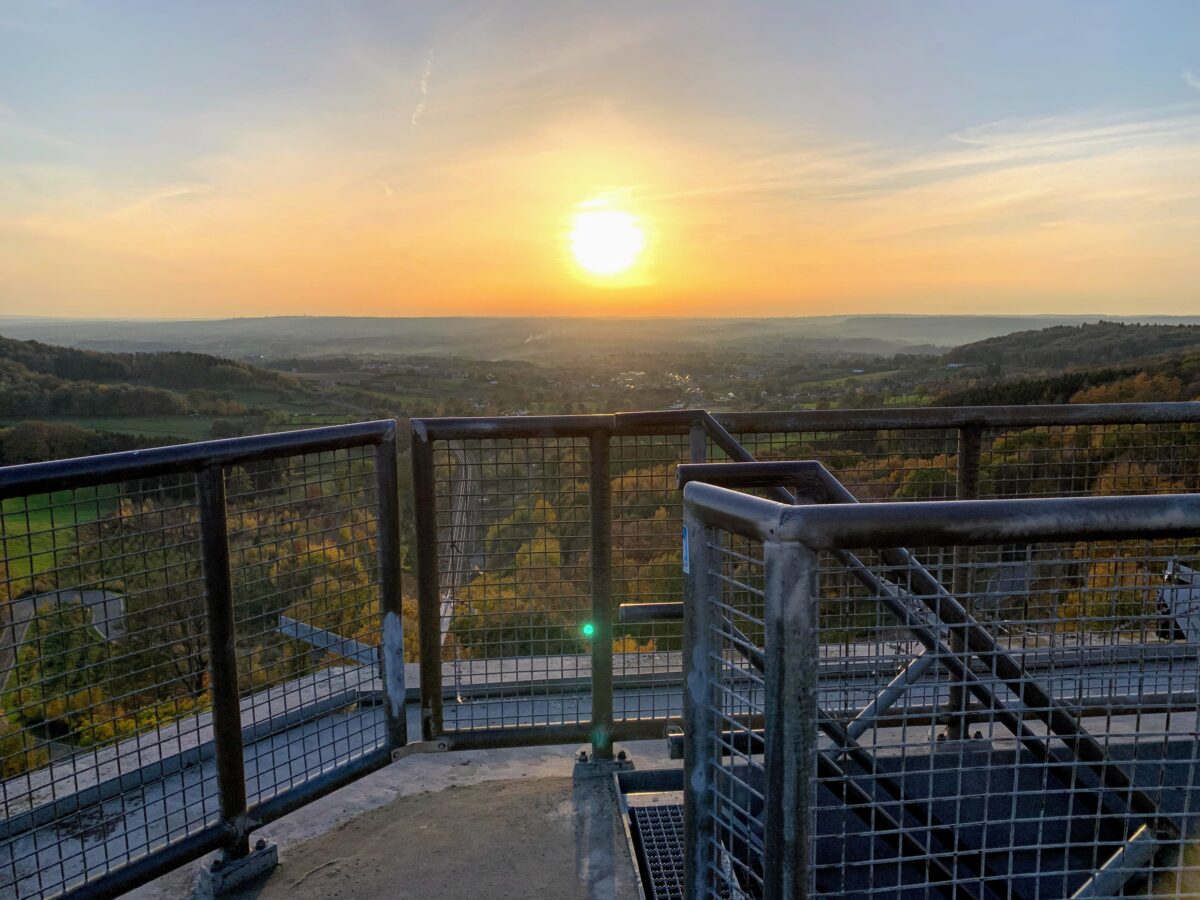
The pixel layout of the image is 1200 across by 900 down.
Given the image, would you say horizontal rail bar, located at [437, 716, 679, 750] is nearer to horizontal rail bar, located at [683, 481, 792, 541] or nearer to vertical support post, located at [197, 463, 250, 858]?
vertical support post, located at [197, 463, 250, 858]

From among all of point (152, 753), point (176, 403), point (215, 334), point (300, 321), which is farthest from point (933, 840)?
point (300, 321)

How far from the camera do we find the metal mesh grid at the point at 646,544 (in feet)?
12.5

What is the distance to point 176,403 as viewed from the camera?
46.8 metres

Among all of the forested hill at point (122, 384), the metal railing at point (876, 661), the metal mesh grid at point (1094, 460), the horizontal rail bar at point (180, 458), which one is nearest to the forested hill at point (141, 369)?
the forested hill at point (122, 384)

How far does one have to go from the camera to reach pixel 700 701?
1.84 metres

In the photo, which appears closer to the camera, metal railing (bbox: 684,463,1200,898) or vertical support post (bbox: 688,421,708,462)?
metal railing (bbox: 684,463,1200,898)

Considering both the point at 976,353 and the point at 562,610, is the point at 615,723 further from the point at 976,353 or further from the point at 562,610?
the point at 976,353

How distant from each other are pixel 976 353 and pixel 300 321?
469 feet

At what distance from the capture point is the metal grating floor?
3119mm

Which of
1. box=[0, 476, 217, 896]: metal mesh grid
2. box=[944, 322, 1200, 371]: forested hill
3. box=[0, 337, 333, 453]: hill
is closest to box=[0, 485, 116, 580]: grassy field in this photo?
box=[0, 476, 217, 896]: metal mesh grid

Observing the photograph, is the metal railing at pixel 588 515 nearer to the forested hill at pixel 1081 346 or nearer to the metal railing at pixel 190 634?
the metal railing at pixel 190 634

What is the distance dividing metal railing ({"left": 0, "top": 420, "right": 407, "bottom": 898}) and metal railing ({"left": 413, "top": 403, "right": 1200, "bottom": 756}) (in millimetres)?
289

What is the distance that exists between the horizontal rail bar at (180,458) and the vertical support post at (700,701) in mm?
1830

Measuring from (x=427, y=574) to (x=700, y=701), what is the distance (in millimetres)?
2045
